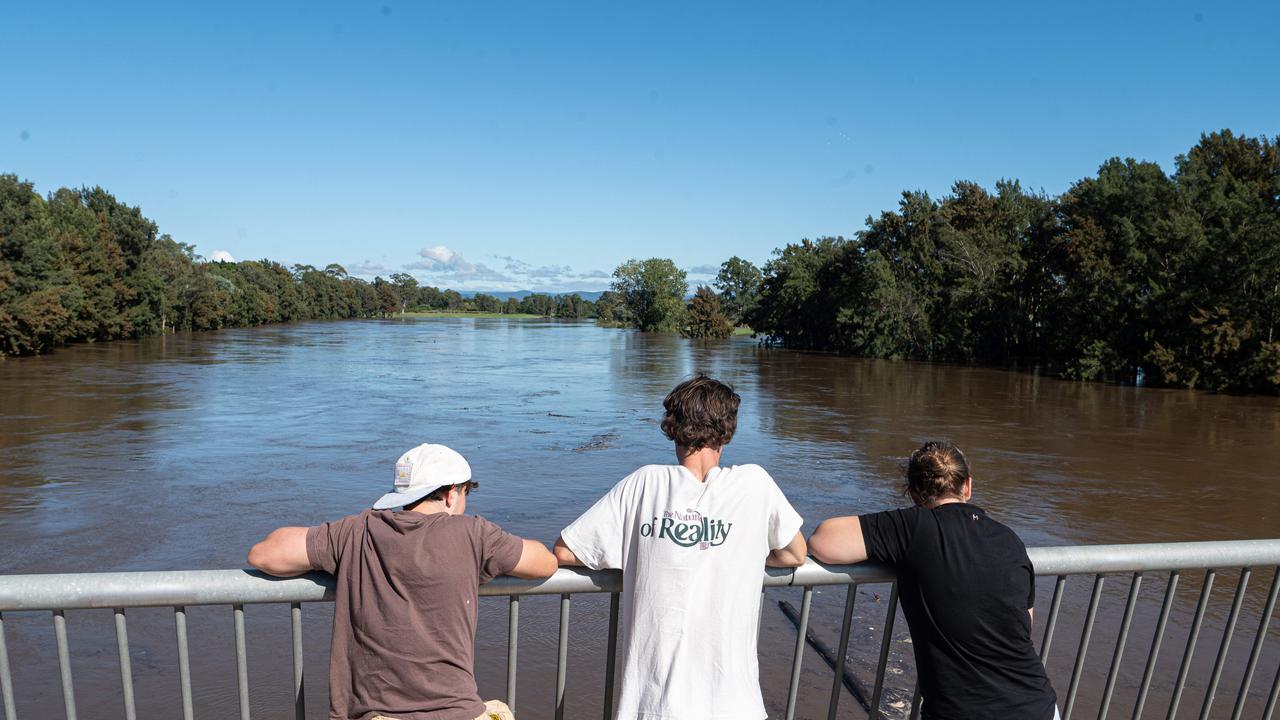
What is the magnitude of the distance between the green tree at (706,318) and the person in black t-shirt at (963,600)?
8986 cm

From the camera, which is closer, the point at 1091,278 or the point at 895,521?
the point at 895,521

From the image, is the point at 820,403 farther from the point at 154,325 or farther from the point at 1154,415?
the point at 154,325

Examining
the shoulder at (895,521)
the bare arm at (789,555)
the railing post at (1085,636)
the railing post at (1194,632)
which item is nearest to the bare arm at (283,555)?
the bare arm at (789,555)

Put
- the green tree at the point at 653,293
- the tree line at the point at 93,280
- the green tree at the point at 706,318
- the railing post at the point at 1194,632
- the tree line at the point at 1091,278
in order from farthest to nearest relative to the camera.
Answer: the green tree at the point at 653,293
the green tree at the point at 706,318
the tree line at the point at 93,280
the tree line at the point at 1091,278
the railing post at the point at 1194,632

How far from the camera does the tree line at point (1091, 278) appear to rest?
32.7 metres

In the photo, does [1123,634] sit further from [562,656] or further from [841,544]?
[562,656]

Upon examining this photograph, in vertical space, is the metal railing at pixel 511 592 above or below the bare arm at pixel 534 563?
below

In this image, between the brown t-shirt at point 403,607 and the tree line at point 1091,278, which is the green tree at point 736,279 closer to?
the tree line at point 1091,278

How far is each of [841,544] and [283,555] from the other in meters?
1.72

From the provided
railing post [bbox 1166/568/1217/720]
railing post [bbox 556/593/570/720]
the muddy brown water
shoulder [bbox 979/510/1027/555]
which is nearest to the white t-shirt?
railing post [bbox 556/593/570/720]

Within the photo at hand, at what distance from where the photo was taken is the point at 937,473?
9.64 ft

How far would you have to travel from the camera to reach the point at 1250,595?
29.0ft

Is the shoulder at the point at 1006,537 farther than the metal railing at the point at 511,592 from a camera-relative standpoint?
Yes

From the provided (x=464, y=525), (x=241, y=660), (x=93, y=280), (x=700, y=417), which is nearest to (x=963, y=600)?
(x=700, y=417)
